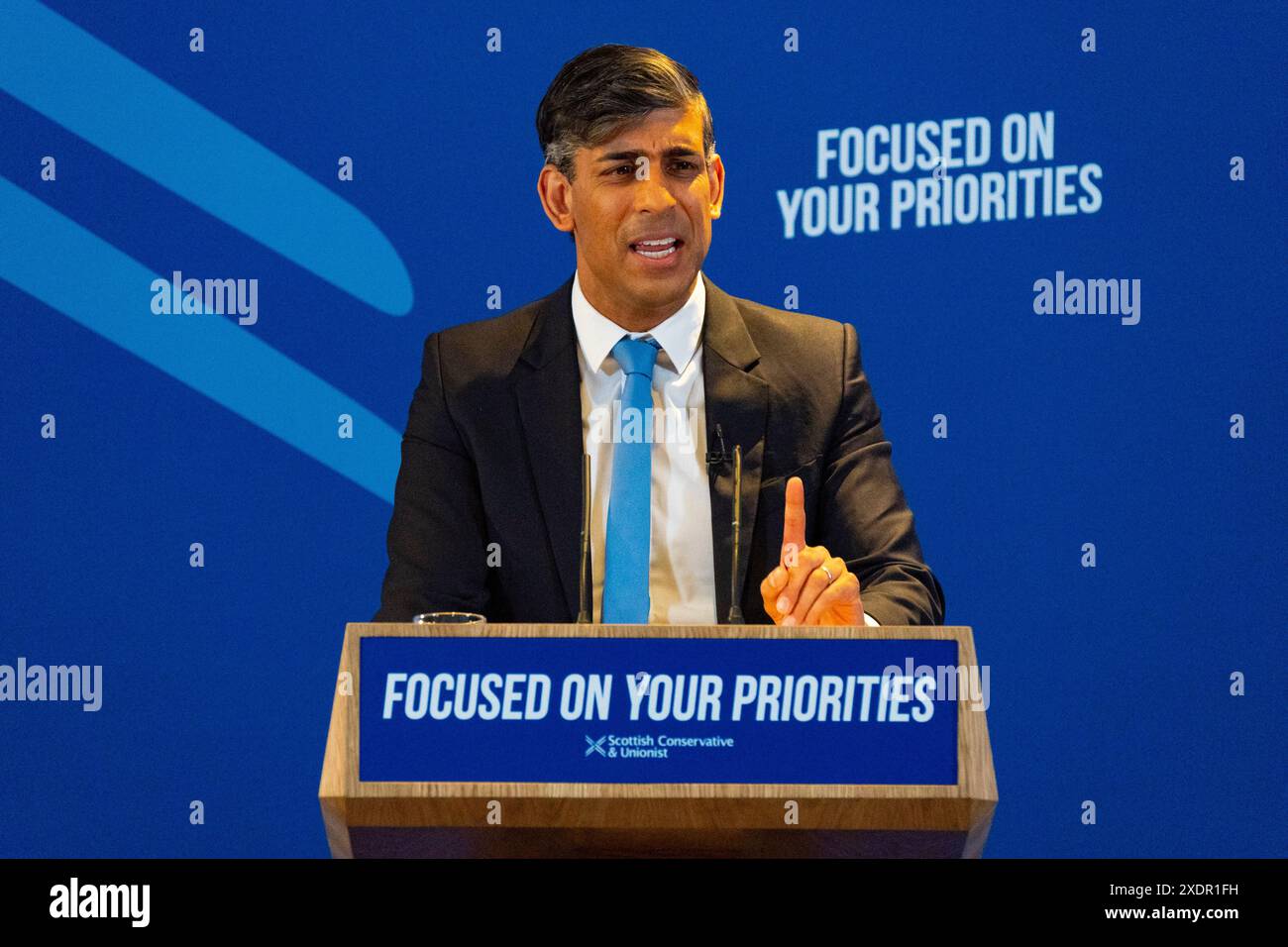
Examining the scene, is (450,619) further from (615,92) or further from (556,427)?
(615,92)

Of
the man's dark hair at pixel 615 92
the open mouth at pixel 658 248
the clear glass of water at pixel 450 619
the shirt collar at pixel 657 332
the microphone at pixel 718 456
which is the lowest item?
the clear glass of water at pixel 450 619

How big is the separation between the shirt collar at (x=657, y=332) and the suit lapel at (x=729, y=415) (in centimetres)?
2

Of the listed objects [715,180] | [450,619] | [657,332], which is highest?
[715,180]

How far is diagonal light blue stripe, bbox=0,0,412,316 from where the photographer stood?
3588mm

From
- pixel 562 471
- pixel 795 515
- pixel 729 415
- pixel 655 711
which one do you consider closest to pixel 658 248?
pixel 729 415

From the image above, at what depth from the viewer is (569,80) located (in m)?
2.81

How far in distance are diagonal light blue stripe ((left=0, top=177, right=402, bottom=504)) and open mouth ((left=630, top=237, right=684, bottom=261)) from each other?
3.16 feet

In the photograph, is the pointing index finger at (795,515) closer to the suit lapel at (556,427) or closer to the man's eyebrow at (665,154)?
the suit lapel at (556,427)

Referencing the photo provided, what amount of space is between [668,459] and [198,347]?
4.17 ft

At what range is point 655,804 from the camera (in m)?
1.79

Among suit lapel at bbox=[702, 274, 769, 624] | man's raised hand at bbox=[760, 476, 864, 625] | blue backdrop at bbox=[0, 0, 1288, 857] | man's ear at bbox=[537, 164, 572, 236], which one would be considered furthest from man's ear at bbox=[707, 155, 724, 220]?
man's raised hand at bbox=[760, 476, 864, 625]

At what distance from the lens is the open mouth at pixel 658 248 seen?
281 cm

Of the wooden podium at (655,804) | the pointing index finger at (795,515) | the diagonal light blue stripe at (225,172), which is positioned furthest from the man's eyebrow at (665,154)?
the wooden podium at (655,804)

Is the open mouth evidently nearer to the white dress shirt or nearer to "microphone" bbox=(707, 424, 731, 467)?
the white dress shirt
